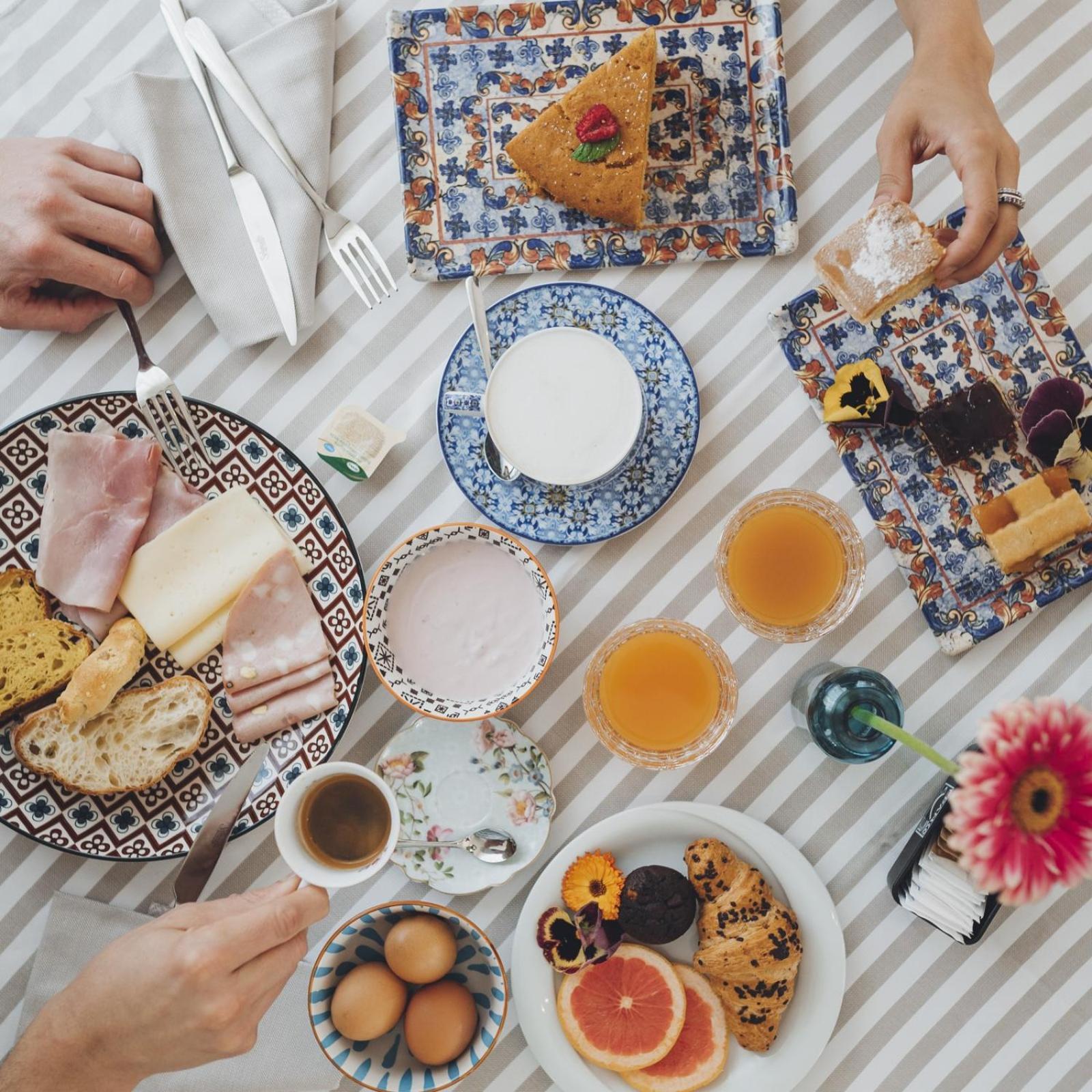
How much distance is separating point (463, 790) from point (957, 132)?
1.19 meters

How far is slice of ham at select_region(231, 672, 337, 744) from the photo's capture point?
54.6 inches

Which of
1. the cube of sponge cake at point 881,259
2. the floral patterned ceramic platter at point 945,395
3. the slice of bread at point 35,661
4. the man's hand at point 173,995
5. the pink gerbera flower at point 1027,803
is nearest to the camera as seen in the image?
the pink gerbera flower at point 1027,803

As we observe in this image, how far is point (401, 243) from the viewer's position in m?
1.48

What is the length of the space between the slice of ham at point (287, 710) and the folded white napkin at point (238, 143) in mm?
538

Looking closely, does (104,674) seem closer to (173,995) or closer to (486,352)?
(173,995)

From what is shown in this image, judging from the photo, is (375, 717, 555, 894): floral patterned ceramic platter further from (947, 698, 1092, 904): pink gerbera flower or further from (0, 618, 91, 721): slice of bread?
(947, 698, 1092, 904): pink gerbera flower

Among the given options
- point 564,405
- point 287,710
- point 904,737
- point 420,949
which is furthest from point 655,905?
point 564,405

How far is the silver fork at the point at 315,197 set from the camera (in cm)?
141

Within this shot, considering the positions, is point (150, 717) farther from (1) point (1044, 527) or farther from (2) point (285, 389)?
(1) point (1044, 527)

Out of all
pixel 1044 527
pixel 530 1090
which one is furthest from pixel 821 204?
pixel 530 1090

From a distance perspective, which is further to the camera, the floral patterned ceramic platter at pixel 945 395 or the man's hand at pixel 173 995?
the floral patterned ceramic platter at pixel 945 395

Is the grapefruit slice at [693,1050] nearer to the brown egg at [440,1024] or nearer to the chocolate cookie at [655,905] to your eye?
the chocolate cookie at [655,905]

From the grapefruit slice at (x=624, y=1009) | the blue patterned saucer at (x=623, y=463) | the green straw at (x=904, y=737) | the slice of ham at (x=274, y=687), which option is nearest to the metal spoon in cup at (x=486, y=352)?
the blue patterned saucer at (x=623, y=463)

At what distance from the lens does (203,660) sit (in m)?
1.44
